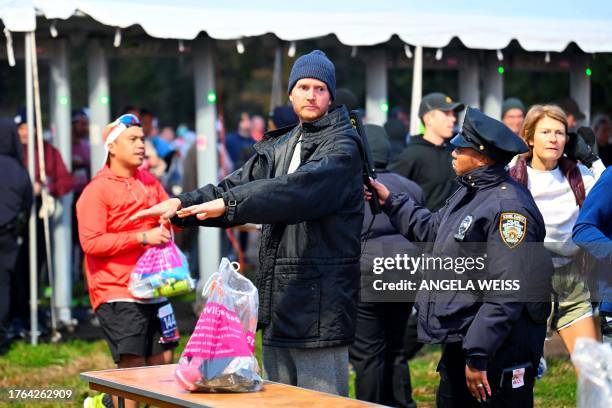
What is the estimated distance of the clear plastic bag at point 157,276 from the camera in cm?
701

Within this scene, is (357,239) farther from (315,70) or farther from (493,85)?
(493,85)

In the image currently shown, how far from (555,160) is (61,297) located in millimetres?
5510

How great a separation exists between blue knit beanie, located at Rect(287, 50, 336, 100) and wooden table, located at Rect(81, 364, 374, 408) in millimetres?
1341

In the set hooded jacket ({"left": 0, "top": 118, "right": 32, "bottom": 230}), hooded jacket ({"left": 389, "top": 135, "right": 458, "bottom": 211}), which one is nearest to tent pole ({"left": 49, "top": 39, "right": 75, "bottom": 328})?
hooded jacket ({"left": 0, "top": 118, "right": 32, "bottom": 230})

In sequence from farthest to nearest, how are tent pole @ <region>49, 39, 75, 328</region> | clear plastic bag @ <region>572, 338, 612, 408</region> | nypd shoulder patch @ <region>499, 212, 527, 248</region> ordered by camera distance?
1. tent pole @ <region>49, 39, 75, 328</region>
2. nypd shoulder patch @ <region>499, 212, 527, 248</region>
3. clear plastic bag @ <region>572, 338, 612, 408</region>

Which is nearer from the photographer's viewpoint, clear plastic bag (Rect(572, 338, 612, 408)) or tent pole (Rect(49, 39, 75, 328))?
clear plastic bag (Rect(572, 338, 612, 408))

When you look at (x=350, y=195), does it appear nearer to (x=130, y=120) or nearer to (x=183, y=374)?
(x=183, y=374)

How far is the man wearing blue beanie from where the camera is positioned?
16.7ft

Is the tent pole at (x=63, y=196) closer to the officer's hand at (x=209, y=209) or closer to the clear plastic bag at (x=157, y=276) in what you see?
the clear plastic bag at (x=157, y=276)

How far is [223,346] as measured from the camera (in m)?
4.89

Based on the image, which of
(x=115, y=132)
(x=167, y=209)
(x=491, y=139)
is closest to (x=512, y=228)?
(x=491, y=139)

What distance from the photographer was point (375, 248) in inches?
291

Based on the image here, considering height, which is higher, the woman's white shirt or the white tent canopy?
the white tent canopy

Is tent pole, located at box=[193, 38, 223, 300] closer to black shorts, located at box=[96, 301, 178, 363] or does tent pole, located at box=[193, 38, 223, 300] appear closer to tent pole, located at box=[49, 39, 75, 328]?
tent pole, located at box=[49, 39, 75, 328]
